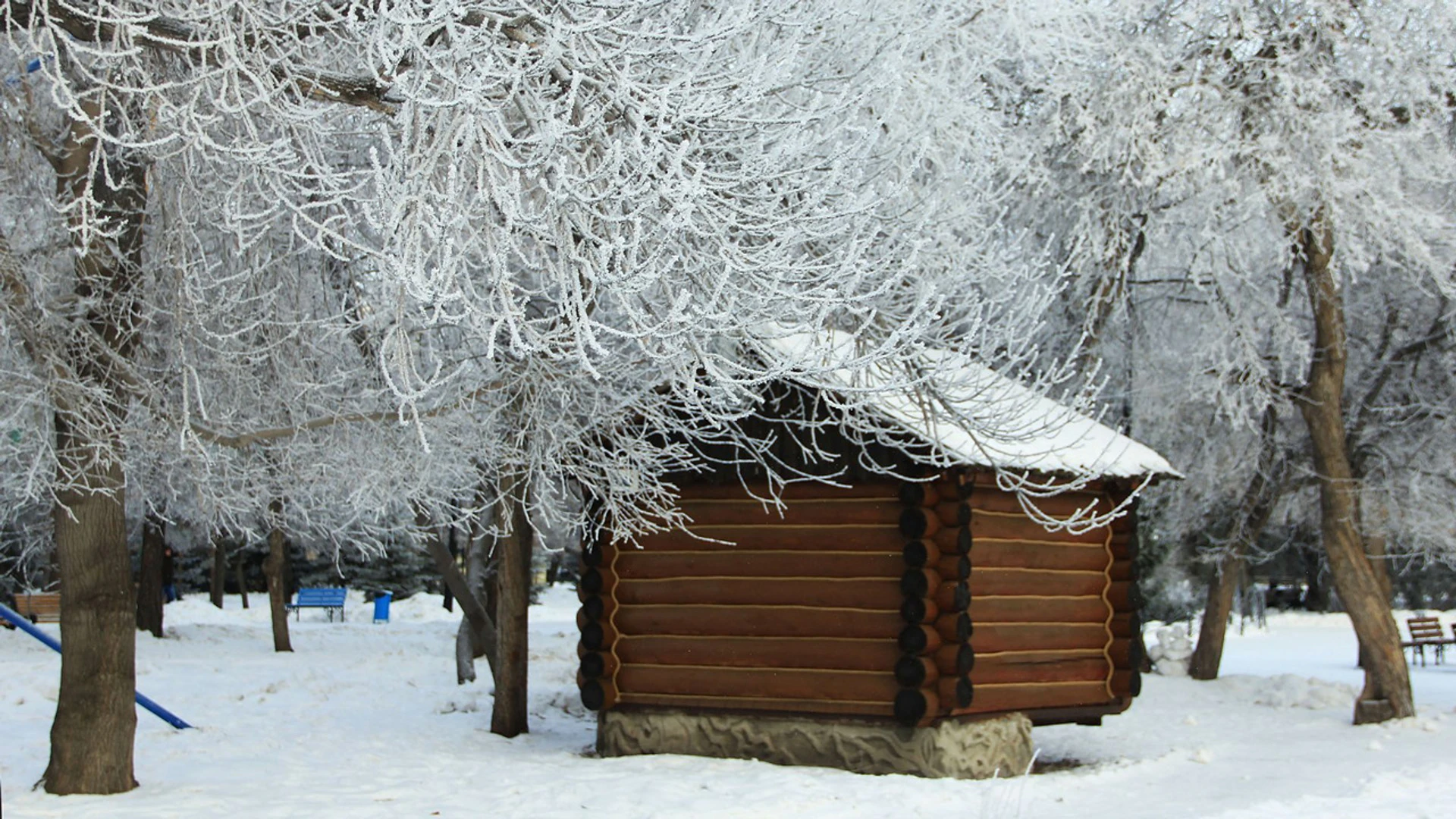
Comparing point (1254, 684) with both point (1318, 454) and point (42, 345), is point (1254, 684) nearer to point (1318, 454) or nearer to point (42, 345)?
point (1318, 454)

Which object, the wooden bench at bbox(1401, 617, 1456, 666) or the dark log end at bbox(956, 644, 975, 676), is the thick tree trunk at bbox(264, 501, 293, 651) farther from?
the wooden bench at bbox(1401, 617, 1456, 666)

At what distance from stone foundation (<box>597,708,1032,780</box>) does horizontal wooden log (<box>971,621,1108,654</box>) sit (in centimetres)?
54

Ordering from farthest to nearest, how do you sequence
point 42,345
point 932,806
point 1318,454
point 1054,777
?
point 1318,454 < point 1054,777 < point 932,806 < point 42,345

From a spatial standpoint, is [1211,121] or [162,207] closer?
[162,207]

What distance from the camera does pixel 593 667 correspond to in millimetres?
10836

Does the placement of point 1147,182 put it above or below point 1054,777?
above

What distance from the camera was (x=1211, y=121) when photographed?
13367 millimetres

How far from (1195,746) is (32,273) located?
10002 millimetres

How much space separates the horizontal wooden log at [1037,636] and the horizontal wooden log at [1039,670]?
10 cm

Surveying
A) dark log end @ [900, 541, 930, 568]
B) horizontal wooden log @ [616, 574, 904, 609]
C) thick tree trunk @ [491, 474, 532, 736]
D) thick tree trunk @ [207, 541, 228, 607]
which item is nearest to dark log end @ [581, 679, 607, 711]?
horizontal wooden log @ [616, 574, 904, 609]

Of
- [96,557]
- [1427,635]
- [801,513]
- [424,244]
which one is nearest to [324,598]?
[801,513]

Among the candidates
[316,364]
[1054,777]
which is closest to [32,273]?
[316,364]

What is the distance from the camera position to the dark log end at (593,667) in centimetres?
1083

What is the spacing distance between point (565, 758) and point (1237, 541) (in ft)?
31.7
